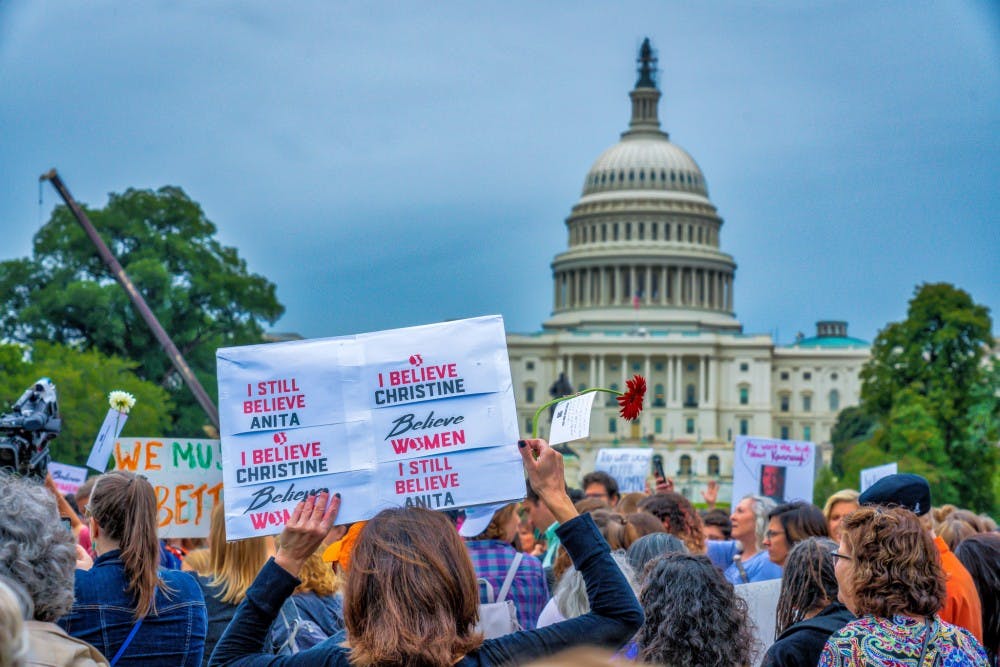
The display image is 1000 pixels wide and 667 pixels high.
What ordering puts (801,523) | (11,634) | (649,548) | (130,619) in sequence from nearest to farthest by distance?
(11,634) < (130,619) < (649,548) < (801,523)

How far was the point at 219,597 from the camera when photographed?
5.45 m

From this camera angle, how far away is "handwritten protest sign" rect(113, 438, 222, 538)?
25.9 ft

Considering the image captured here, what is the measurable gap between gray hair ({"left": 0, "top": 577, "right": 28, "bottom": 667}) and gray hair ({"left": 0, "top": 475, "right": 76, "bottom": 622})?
39.3 inches

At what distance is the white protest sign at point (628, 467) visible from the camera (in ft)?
50.8

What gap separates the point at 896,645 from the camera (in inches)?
162

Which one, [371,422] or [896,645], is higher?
[371,422]

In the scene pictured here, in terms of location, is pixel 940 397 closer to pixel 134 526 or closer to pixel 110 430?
pixel 110 430

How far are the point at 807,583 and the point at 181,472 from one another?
4.01 meters

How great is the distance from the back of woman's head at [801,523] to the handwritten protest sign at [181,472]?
2957 mm

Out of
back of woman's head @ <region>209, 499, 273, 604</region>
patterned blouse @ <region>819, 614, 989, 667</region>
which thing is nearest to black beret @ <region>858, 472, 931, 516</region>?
patterned blouse @ <region>819, 614, 989, 667</region>

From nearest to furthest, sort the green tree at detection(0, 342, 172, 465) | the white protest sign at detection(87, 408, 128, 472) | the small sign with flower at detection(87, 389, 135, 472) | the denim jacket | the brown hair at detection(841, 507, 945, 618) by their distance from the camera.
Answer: the brown hair at detection(841, 507, 945, 618) < the denim jacket < the small sign with flower at detection(87, 389, 135, 472) < the white protest sign at detection(87, 408, 128, 472) < the green tree at detection(0, 342, 172, 465)

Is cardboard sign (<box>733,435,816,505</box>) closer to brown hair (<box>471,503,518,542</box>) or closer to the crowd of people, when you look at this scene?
the crowd of people

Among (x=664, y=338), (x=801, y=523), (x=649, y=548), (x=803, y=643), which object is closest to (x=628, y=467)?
(x=801, y=523)

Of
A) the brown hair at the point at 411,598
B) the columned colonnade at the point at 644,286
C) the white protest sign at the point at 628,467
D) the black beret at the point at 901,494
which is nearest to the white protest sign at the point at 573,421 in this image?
the black beret at the point at 901,494
